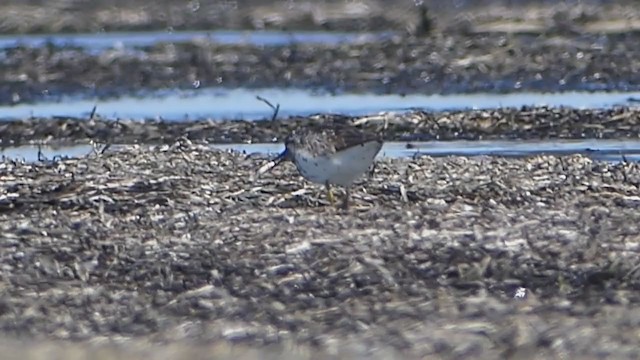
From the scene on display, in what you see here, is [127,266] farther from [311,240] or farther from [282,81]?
[282,81]

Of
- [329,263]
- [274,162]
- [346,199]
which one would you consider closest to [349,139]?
[346,199]

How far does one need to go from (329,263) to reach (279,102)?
38.6 feet

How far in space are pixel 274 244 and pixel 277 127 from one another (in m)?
8.19

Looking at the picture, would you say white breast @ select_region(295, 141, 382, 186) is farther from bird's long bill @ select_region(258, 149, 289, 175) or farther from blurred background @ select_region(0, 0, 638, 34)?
blurred background @ select_region(0, 0, 638, 34)

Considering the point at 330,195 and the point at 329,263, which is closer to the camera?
the point at 329,263

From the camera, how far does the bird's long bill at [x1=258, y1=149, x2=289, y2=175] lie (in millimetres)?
13328

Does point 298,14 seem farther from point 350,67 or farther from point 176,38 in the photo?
point 350,67

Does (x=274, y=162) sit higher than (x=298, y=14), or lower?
lower

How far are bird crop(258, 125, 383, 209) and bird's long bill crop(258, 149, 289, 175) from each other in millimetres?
501

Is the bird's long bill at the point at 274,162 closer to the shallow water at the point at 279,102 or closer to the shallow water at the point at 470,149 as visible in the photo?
the shallow water at the point at 470,149

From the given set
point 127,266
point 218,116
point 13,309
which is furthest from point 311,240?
point 218,116

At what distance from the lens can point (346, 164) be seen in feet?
40.2

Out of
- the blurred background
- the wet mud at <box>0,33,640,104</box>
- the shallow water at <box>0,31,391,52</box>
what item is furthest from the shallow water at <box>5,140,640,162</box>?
the blurred background

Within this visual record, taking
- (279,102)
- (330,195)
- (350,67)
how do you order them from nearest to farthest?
(330,195) → (279,102) → (350,67)
